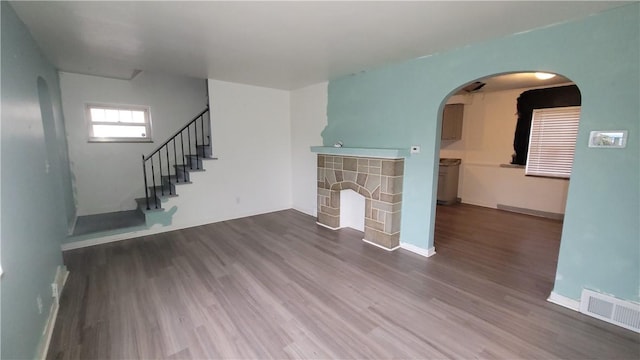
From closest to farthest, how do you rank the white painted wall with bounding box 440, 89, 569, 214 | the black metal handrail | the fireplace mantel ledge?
the fireplace mantel ledge < the black metal handrail < the white painted wall with bounding box 440, 89, 569, 214

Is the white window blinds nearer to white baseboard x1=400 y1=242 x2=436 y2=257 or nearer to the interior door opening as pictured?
the interior door opening

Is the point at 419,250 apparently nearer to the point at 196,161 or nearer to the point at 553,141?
the point at 553,141

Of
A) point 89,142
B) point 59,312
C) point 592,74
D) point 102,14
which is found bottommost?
point 59,312

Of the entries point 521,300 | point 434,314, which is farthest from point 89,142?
point 521,300

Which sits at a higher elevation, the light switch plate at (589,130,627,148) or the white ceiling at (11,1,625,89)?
the white ceiling at (11,1,625,89)

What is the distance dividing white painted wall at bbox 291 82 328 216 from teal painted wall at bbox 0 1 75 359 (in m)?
3.50

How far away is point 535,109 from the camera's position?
5121 millimetres

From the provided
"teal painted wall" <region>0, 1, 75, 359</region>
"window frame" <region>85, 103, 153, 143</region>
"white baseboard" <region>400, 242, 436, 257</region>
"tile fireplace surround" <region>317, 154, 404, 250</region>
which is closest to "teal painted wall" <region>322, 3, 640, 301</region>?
"tile fireplace surround" <region>317, 154, 404, 250</region>

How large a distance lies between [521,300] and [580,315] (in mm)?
400

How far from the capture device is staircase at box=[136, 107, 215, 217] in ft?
14.7

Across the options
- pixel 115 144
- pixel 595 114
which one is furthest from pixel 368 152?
pixel 115 144

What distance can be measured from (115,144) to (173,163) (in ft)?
3.17

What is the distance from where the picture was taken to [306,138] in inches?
204

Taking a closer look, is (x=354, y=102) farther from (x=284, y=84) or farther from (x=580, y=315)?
(x=580, y=315)
